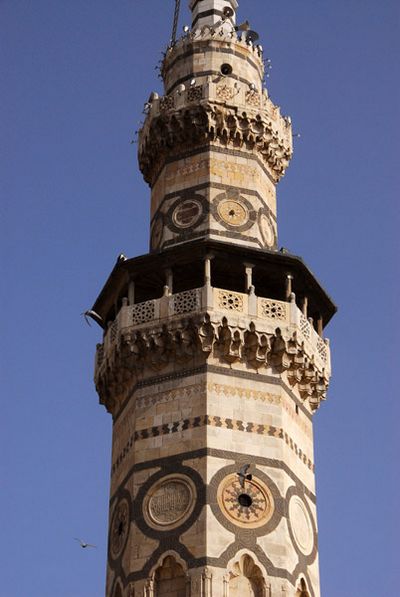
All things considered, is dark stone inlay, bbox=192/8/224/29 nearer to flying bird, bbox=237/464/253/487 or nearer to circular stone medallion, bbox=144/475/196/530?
flying bird, bbox=237/464/253/487

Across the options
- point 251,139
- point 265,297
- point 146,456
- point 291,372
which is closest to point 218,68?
point 251,139

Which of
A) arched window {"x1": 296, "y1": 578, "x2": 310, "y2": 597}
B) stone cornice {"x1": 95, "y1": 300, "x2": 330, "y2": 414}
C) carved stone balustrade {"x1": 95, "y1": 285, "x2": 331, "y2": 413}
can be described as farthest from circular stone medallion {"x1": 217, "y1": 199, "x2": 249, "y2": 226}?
arched window {"x1": 296, "y1": 578, "x2": 310, "y2": 597}

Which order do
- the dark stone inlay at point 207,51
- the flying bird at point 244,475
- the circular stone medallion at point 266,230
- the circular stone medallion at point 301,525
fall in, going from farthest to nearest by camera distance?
the dark stone inlay at point 207,51
the circular stone medallion at point 266,230
the circular stone medallion at point 301,525
the flying bird at point 244,475

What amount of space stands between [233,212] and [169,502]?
22.3 ft

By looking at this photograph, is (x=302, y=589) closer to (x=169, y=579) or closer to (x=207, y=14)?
(x=169, y=579)

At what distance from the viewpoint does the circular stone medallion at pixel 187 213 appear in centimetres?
2725

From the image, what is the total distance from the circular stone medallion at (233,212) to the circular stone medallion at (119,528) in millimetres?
6391

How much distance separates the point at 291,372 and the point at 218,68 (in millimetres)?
7846

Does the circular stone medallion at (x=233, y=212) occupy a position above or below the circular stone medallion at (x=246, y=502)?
above

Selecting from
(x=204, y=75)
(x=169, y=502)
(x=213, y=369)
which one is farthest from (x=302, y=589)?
(x=204, y=75)

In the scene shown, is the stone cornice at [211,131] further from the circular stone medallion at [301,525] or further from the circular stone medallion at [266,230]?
the circular stone medallion at [301,525]

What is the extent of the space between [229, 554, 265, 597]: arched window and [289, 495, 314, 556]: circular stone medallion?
1315mm

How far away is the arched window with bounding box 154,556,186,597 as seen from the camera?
22484 mm

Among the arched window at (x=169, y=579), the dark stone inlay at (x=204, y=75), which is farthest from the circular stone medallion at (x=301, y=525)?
the dark stone inlay at (x=204, y=75)
